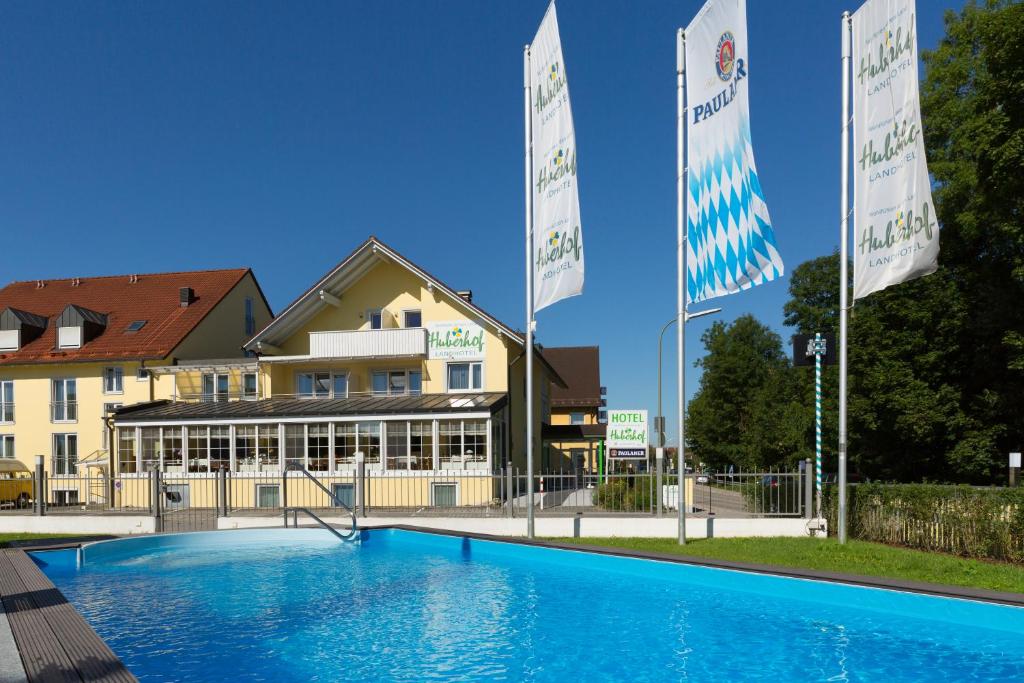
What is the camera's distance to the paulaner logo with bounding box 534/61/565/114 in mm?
14836

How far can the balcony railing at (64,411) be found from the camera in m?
30.8

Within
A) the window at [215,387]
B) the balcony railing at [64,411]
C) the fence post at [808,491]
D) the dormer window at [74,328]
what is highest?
the dormer window at [74,328]

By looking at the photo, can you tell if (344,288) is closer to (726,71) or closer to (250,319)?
(250,319)

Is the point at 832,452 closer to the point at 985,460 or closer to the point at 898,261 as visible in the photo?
the point at 985,460

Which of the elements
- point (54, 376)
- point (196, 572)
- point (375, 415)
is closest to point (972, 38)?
point (375, 415)

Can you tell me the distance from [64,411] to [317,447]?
47.2 ft

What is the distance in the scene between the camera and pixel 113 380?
30719mm

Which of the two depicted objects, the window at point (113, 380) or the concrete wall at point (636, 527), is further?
the window at point (113, 380)

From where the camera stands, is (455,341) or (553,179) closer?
(553,179)

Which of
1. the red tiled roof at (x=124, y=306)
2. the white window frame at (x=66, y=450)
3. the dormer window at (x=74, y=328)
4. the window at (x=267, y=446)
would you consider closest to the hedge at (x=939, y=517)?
the window at (x=267, y=446)

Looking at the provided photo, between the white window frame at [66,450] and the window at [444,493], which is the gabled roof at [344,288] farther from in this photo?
the white window frame at [66,450]

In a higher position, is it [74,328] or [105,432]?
[74,328]

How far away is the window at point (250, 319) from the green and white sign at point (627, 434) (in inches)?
902

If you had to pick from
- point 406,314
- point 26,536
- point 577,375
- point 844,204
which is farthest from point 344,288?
point 577,375
